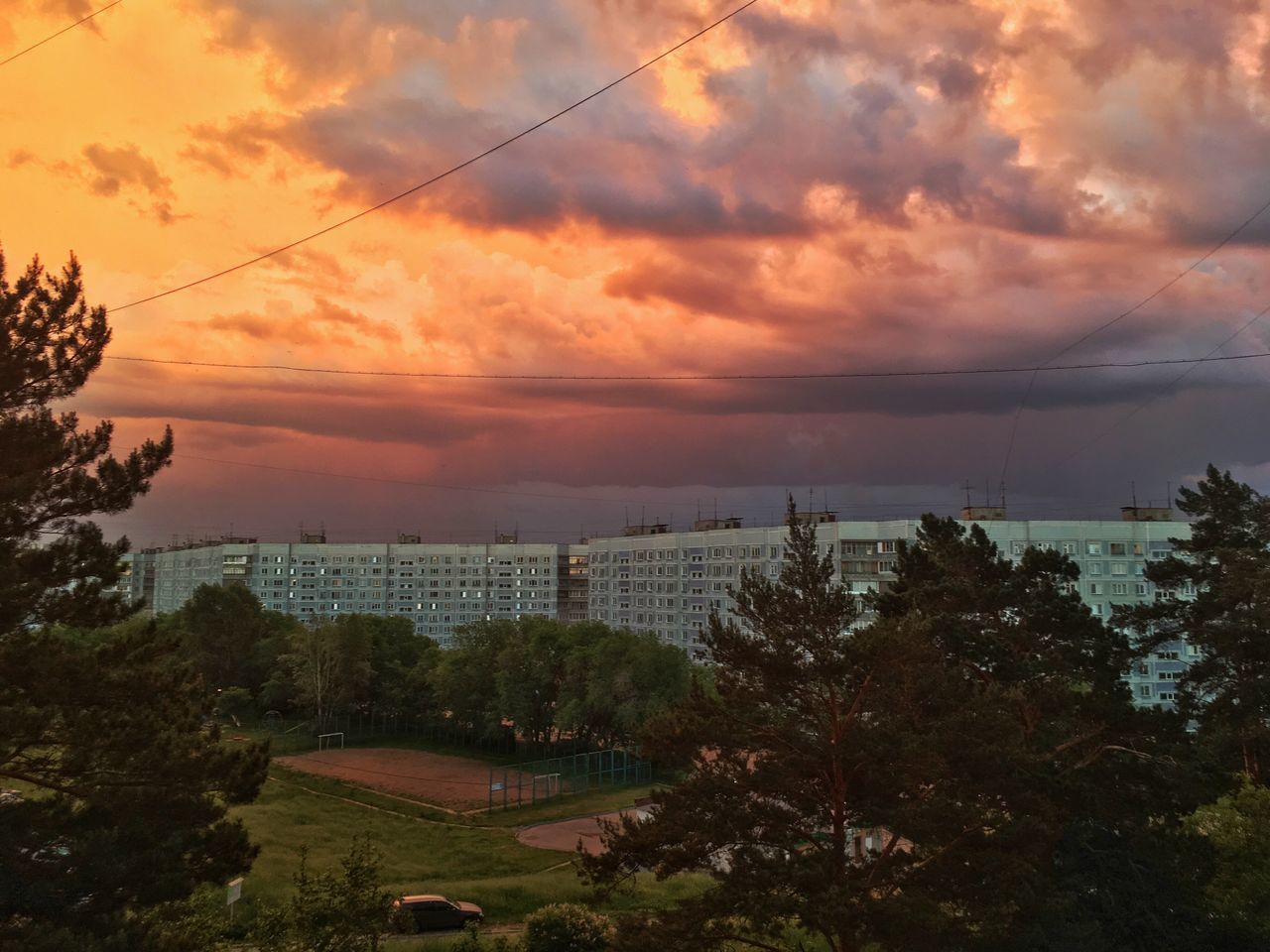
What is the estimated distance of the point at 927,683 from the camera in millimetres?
17109

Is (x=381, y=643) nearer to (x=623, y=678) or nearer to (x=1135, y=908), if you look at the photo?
(x=623, y=678)

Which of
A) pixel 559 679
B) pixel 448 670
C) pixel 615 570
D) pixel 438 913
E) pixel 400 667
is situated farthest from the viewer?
pixel 615 570

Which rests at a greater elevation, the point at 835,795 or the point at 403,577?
the point at 403,577

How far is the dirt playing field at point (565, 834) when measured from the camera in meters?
38.8

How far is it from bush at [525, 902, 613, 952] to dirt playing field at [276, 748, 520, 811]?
27.3 metres

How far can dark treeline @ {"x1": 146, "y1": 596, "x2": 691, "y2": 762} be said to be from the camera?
57438 mm

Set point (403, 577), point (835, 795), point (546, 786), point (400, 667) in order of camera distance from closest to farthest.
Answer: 1. point (835, 795)
2. point (546, 786)
3. point (400, 667)
4. point (403, 577)

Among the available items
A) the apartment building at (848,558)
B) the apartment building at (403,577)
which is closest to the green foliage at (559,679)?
the apartment building at (848,558)

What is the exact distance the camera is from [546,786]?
49750 millimetres

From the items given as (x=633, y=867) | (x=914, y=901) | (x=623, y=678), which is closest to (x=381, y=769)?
(x=623, y=678)

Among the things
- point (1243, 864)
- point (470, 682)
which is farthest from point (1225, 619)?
point (470, 682)

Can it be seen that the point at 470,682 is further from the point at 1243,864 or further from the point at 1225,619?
the point at 1243,864

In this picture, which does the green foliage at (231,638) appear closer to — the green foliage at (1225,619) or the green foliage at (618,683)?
the green foliage at (618,683)

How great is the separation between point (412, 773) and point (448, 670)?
9.96 m
